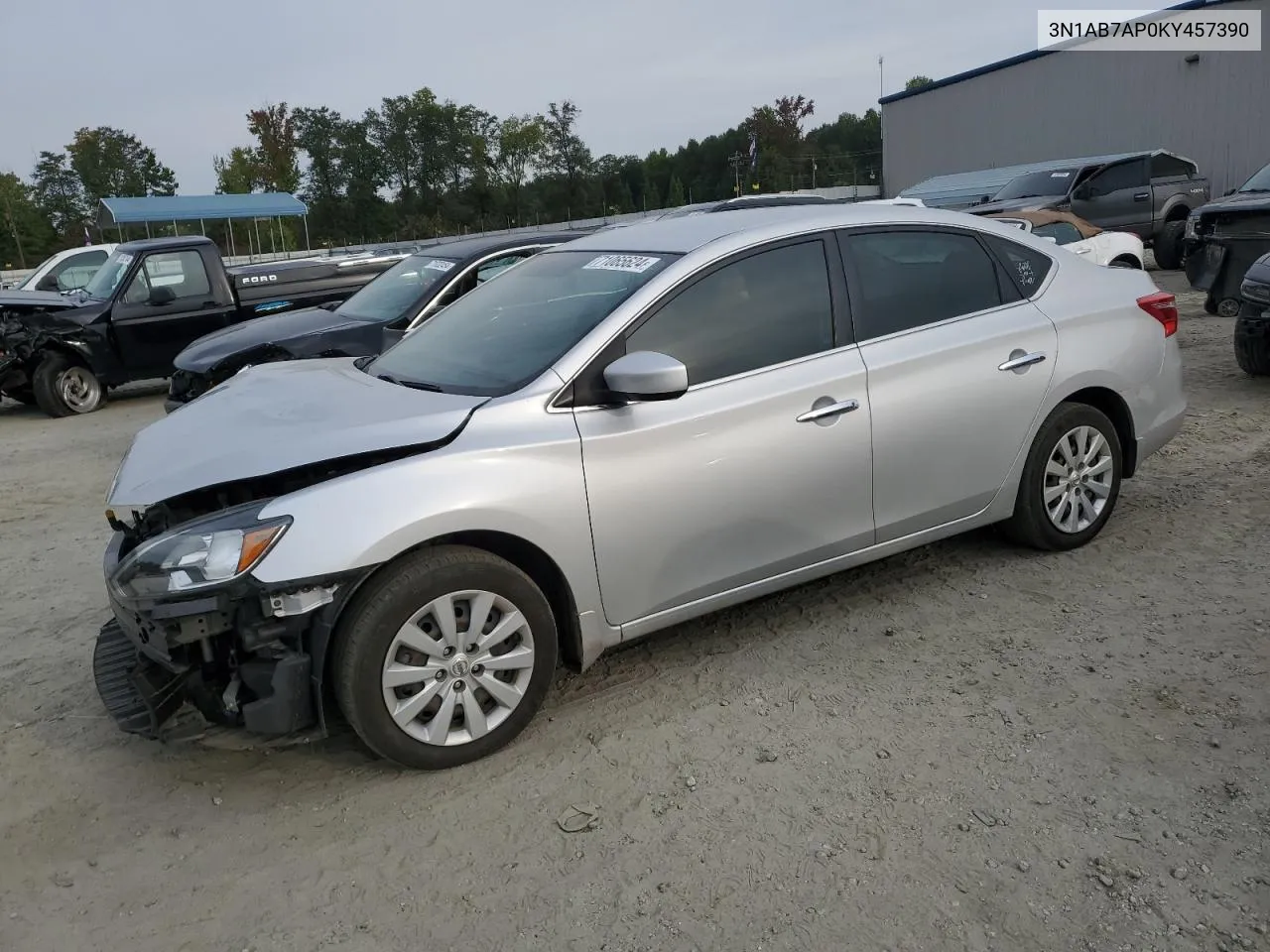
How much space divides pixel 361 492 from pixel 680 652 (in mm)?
1578

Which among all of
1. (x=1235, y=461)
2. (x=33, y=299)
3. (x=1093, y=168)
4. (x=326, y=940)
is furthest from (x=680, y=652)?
(x=1093, y=168)

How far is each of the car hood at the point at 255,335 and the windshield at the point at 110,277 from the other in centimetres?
324

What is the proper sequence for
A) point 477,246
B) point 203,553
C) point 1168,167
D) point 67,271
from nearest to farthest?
point 203,553
point 477,246
point 67,271
point 1168,167

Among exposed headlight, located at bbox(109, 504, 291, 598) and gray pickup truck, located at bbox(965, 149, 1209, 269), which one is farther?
gray pickup truck, located at bbox(965, 149, 1209, 269)

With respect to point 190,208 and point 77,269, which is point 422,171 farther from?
point 77,269

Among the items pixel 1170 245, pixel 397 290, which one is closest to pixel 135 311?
→ pixel 397 290

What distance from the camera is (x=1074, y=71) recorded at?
25.9 metres

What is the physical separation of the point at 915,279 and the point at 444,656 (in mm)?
2536

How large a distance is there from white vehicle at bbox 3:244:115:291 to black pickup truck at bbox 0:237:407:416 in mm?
3378

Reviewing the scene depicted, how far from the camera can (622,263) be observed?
3973 millimetres

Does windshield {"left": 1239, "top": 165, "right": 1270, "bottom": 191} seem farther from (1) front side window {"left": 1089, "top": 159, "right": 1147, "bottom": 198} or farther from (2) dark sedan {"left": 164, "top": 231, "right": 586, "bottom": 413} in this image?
(2) dark sedan {"left": 164, "top": 231, "right": 586, "bottom": 413}

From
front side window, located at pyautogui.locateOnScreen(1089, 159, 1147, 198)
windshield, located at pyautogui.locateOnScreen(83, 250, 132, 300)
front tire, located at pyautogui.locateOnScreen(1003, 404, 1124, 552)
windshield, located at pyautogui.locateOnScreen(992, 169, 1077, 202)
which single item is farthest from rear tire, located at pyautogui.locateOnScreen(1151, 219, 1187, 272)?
windshield, located at pyautogui.locateOnScreen(83, 250, 132, 300)

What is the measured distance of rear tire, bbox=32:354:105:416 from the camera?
35.1ft

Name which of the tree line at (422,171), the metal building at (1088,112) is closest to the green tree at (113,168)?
the tree line at (422,171)
